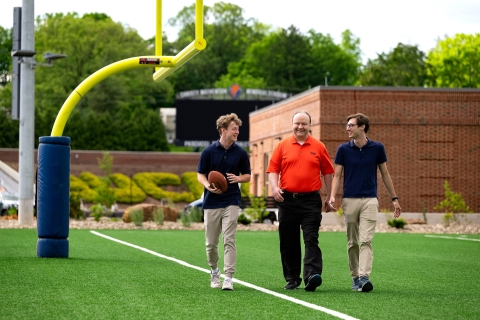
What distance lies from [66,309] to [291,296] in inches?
100

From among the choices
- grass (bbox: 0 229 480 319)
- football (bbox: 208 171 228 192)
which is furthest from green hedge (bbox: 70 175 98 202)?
football (bbox: 208 171 228 192)

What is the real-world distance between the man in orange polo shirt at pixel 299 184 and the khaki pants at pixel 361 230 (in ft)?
1.27

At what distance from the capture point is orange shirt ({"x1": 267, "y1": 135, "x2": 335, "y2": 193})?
1204cm

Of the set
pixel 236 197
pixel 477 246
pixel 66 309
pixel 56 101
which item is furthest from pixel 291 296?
pixel 56 101

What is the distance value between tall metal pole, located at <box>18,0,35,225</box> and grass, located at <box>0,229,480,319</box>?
11.9m

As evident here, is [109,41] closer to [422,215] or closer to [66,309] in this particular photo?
[422,215]

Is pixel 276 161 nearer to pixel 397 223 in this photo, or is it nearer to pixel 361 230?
pixel 361 230

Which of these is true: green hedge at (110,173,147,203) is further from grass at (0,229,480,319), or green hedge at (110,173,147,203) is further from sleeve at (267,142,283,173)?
sleeve at (267,142,283,173)

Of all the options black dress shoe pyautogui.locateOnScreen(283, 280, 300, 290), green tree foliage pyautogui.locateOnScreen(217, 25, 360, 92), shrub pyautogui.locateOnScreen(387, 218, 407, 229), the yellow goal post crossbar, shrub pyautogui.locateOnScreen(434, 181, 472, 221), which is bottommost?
shrub pyautogui.locateOnScreen(387, 218, 407, 229)

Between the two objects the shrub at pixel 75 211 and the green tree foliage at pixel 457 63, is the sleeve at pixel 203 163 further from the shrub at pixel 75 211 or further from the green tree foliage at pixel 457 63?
the green tree foliage at pixel 457 63

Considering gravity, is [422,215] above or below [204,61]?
below

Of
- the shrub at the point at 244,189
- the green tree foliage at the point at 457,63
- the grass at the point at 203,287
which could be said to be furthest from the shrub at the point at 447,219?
the green tree foliage at the point at 457,63

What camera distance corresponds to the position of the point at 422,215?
42.1 metres

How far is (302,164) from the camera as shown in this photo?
1206cm
